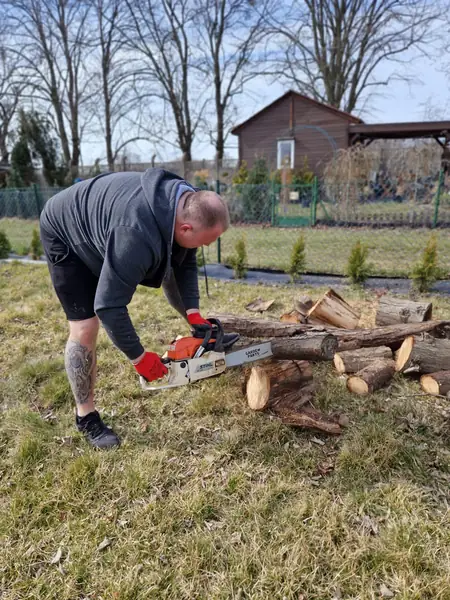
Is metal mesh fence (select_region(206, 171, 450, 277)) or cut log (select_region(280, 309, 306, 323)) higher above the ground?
metal mesh fence (select_region(206, 171, 450, 277))

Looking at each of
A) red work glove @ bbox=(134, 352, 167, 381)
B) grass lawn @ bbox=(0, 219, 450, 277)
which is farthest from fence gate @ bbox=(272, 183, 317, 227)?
red work glove @ bbox=(134, 352, 167, 381)

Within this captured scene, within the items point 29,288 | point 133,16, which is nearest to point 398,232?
point 29,288

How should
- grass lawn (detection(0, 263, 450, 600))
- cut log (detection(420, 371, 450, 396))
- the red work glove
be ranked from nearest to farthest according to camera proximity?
grass lawn (detection(0, 263, 450, 600)) → the red work glove → cut log (detection(420, 371, 450, 396))

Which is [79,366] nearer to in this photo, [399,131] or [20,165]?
[399,131]

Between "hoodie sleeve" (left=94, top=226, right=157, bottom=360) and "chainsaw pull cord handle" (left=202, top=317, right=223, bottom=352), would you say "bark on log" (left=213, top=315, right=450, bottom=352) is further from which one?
"hoodie sleeve" (left=94, top=226, right=157, bottom=360)

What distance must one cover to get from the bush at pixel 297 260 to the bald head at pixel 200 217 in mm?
3867

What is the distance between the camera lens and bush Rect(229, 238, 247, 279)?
19.3ft

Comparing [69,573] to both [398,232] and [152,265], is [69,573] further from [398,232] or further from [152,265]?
[398,232]

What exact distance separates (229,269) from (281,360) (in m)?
4.11

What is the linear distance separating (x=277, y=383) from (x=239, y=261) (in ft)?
11.7

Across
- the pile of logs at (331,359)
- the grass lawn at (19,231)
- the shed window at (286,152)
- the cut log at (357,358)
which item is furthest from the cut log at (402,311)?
the shed window at (286,152)

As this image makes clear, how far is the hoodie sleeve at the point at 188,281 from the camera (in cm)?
240

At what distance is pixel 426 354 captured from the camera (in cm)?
274

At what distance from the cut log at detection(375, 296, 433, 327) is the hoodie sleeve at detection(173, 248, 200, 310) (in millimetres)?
1969
